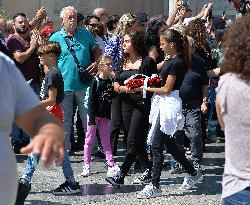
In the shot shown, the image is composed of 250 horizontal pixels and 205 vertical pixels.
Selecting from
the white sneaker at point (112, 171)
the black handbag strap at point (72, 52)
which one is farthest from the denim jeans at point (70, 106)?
the white sneaker at point (112, 171)

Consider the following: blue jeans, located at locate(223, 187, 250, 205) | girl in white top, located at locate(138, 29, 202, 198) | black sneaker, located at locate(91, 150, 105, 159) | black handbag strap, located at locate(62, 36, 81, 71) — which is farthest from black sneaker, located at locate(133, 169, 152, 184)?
blue jeans, located at locate(223, 187, 250, 205)

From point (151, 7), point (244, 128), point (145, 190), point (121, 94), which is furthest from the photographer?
point (151, 7)

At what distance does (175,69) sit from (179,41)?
0.32 metres

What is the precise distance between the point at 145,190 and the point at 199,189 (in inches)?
28.3

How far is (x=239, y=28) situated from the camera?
11.6 feet

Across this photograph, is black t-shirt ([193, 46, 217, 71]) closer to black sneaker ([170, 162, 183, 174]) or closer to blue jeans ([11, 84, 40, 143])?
black sneaker ([170, 162, 183, 174])

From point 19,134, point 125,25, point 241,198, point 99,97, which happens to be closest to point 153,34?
point 125,25

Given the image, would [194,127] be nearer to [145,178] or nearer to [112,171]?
[145,178]

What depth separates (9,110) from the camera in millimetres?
2566

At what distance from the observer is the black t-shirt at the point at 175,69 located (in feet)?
21.9

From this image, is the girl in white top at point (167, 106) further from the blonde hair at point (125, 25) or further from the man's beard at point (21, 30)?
the man's beard at point (21, 30)

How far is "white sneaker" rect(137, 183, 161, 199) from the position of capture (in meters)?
6.66

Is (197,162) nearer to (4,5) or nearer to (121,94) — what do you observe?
(121,94)

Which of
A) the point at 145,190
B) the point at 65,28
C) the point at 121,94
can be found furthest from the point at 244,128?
the point at 65,28
